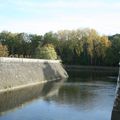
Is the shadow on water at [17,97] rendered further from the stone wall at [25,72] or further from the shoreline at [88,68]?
the shoreline at [88,68]

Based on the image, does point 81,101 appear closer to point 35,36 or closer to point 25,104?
point 25,104

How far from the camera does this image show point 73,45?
12950 cm

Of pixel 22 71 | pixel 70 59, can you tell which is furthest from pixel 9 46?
pixel 22 71

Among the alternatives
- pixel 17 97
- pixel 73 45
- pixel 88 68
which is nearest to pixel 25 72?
pixel 17 97

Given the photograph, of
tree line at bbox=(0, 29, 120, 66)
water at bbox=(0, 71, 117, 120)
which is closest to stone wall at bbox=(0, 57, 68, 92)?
water at bbox=(0, 71, 117, 120)

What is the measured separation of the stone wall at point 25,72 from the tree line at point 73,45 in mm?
41116

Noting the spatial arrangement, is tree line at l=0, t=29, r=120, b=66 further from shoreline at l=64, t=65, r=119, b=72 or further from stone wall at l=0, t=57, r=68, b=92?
stone wall at l=0, t=57, r=68, b=92

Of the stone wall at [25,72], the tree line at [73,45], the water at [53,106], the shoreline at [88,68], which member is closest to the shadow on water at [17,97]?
the water at [53,106]

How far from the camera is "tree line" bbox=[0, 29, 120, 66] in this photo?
126875mm

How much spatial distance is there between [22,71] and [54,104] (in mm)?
20855

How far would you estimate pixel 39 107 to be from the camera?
39.8 meters

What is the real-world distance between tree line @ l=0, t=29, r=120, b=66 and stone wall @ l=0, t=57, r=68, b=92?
41116 mm

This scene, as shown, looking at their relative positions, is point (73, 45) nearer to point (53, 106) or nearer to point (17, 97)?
point (17, 97)

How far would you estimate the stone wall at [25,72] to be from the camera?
5238 centimetres
